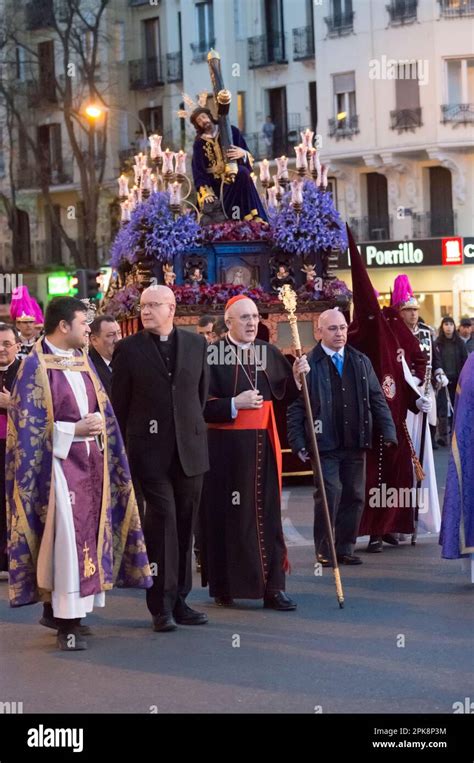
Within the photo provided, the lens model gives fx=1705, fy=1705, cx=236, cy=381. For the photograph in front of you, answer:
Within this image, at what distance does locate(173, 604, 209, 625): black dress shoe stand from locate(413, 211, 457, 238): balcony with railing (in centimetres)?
3503

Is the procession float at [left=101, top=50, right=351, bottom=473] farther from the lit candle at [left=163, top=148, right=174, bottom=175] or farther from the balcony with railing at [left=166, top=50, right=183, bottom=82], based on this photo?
the balcony with railing at [left=166, top=50, right=183, bottom=82]

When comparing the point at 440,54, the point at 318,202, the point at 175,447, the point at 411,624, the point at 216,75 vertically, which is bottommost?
the point at 411,624

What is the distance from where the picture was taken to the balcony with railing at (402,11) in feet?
142

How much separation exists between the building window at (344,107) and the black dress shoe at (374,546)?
33.4m

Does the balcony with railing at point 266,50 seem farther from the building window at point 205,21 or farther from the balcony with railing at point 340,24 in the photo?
the balcony with railing at point 340,24

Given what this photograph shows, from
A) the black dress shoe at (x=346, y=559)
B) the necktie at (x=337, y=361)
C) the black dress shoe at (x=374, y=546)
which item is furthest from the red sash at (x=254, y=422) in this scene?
the black dress shoe at (x=374, y=546)

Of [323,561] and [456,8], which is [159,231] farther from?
[456,8]

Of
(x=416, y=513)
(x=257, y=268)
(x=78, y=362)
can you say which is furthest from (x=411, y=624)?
(x=257, y=268)

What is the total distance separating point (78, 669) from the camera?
8.56 m

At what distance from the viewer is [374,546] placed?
12.9m

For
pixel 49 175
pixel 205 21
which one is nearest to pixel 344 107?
pixel 205 21

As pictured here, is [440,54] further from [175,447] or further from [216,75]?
[175,447]

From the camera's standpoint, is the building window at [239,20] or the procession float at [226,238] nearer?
the procession float at [226,238]

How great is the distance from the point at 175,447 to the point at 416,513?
12.3 ft
